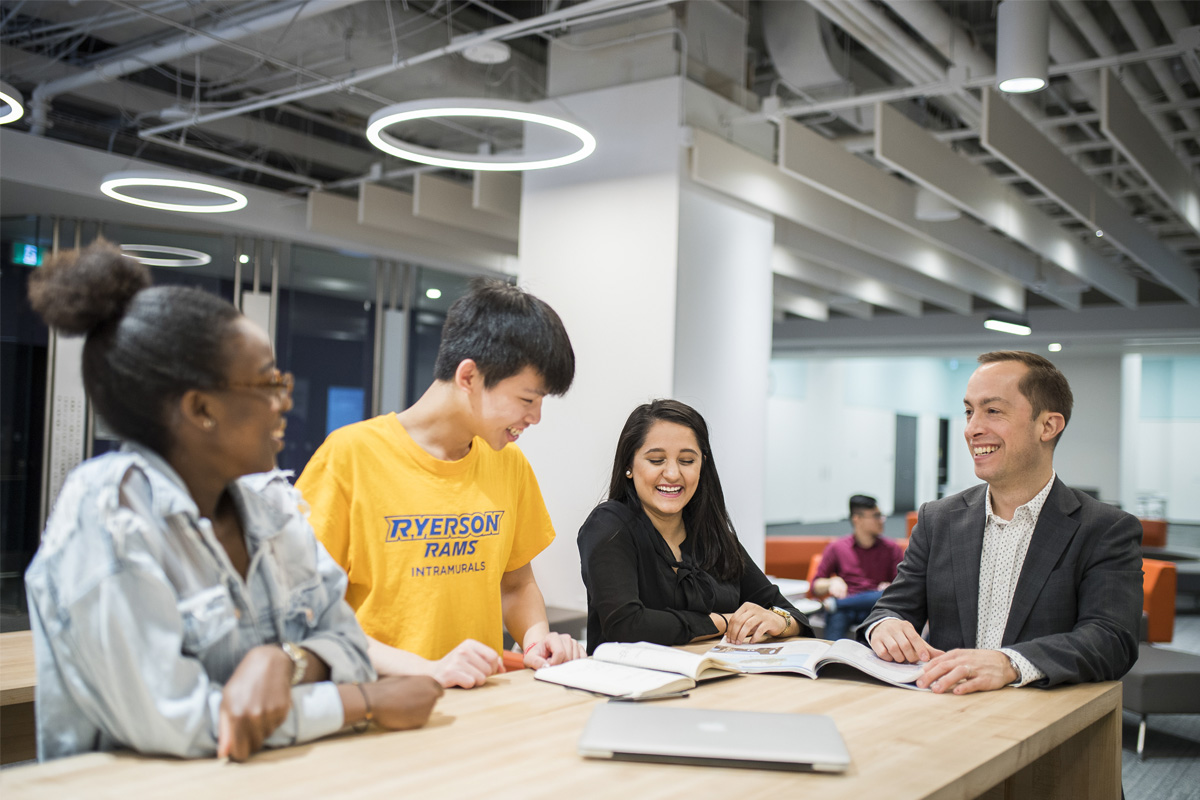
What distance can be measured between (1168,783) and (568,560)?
3284 mm

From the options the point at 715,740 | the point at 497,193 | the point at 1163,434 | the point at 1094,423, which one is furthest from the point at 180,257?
the point at 1094,423

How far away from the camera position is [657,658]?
2.01 m

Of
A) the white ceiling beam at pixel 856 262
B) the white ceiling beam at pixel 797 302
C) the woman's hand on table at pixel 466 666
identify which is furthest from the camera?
the white ceiling beam at pixel 797 302

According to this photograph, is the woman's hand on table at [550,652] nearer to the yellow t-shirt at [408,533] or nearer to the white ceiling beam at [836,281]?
the yellow t-shirt at [408,533]

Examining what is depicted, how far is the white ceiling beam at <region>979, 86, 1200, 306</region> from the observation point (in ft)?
19.5

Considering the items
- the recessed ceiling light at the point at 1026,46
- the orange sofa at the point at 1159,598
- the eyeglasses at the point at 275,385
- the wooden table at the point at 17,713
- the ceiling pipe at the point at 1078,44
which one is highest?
the ceiling pipe at the point at 1078,44

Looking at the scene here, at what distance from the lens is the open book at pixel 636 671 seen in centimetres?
184

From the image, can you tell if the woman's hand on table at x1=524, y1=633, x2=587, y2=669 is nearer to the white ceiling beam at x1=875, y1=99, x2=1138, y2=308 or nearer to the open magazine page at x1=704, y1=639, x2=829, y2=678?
the open magazine page at x1=704, y1=639, x2=829, y2=678

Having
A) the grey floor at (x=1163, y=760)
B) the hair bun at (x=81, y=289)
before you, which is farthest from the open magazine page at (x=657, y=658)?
the grey floor at (x=1163, y=760)

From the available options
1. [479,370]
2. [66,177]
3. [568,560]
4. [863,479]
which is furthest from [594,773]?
[863,479]

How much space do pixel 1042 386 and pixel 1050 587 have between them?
51cm

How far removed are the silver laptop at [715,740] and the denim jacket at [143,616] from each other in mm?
408

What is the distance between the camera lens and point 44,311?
4.27 ft

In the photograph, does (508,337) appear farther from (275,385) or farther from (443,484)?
(275,385)
